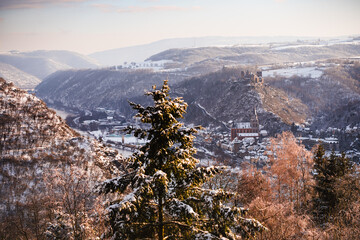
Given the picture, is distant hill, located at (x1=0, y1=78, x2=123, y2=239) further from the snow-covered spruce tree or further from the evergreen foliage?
the evergreen foliage

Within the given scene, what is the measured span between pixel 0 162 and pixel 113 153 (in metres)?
18.8

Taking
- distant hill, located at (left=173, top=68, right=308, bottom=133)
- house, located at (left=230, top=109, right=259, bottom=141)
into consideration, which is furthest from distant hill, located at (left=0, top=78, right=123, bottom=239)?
distant hill, located at (left=173, top=68, right=308, bottom=133)

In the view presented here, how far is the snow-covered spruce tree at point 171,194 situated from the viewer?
893 centimetres


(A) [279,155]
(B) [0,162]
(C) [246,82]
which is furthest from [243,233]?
(C) [246,82]

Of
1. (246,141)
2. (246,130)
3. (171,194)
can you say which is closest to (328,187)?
(171,194)

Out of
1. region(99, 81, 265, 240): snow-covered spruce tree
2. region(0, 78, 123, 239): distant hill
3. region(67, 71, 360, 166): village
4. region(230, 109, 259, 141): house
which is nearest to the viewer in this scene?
region(99, 81, 265, 240): snow-covered spruce tree

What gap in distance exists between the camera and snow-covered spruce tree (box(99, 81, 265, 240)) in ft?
29.3

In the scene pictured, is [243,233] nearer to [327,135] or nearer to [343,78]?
[327,135]

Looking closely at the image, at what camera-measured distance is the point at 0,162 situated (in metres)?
45.7

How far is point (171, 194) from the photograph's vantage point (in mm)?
9688

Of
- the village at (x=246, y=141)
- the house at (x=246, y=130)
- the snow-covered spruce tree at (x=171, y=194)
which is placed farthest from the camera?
the house at (x=246, y=130)

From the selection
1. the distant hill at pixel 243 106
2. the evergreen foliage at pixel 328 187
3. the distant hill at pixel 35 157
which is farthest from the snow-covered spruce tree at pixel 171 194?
the distant hill at pixel 243 106

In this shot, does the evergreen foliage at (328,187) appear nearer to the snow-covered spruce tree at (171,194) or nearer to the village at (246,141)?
the snow-covered spruce tree at (171,194)

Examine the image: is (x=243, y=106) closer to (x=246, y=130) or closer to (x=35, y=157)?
(x=246, y=130)
